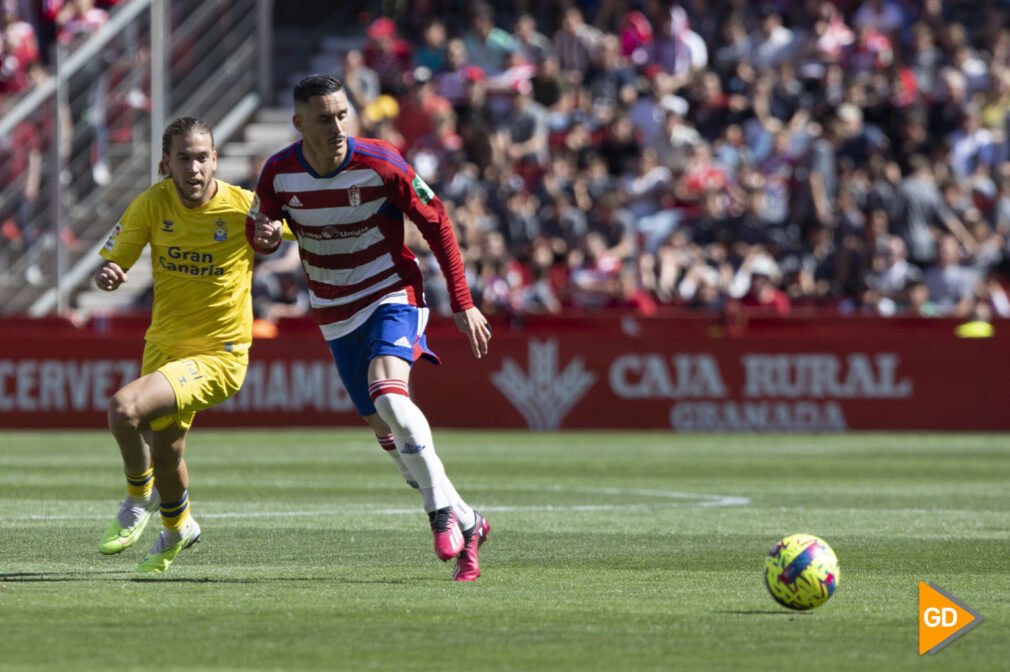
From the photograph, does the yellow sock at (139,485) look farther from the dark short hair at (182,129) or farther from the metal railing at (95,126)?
the metal railing at (95,126)

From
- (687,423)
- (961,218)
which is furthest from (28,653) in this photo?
(961,218)

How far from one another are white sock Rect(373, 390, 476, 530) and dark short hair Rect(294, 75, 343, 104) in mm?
1363

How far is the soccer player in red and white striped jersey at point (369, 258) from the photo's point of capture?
8.28m

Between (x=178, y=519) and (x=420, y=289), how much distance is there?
1.60 meters

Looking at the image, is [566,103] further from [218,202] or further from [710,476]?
[218,202]

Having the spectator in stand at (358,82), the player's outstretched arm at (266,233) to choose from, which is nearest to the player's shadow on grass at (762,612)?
the player's outstretched arm at (266,233)

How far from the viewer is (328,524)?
10.9m

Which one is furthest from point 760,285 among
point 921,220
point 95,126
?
point 95,126

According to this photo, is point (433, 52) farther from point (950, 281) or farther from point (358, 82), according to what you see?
point (950, 281)

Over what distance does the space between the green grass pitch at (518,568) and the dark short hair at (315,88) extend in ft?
7.00

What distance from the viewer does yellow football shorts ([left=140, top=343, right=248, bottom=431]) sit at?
862 centimetres

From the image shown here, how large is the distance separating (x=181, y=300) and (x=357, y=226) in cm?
108

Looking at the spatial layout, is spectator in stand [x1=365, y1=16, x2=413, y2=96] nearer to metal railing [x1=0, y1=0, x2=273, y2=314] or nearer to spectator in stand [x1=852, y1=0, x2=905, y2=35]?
metal railing [x1=0, y1=0, x2=273, y2=314]

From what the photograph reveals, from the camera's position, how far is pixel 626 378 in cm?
2109
